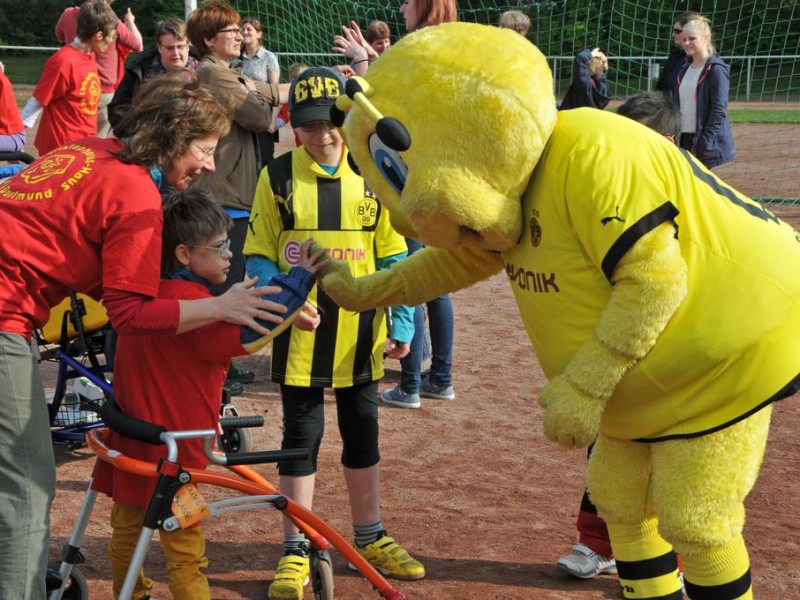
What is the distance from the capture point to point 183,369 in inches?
134

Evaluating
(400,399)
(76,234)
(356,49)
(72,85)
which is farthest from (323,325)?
(72,85)

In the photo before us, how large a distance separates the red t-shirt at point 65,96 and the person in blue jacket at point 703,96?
4.74 m

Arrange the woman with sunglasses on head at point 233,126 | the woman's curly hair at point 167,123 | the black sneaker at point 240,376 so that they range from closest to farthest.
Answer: the woman's curly hair at point 167,123 → the woman with sunglasses on head at point 233,126 → the black sneaker at point 240,376

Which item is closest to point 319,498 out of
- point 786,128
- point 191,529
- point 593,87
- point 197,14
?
point 191,529

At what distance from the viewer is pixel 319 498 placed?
506 centimetres

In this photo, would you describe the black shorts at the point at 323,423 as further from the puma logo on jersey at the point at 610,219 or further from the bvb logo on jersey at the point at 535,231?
the puma logo on jersey at the point at 610,219

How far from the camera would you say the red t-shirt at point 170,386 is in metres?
3.41

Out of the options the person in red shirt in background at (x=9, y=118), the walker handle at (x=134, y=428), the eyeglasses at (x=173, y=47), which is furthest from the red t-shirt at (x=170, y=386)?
the eyeglasses at (x=173, y=47)

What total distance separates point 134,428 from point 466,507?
86.3 inches

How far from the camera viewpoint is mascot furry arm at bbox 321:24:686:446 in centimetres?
265

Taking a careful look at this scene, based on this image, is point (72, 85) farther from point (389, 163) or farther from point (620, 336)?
point (620, 336)

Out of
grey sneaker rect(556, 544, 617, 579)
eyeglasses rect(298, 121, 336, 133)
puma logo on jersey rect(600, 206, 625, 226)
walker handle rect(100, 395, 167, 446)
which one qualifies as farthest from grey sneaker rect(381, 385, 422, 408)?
puma logo on jersey rect(600, 206, 625, 226)

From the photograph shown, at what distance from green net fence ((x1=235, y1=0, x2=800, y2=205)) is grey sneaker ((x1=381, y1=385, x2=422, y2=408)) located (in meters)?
8.59

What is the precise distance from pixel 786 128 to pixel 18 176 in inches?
810
